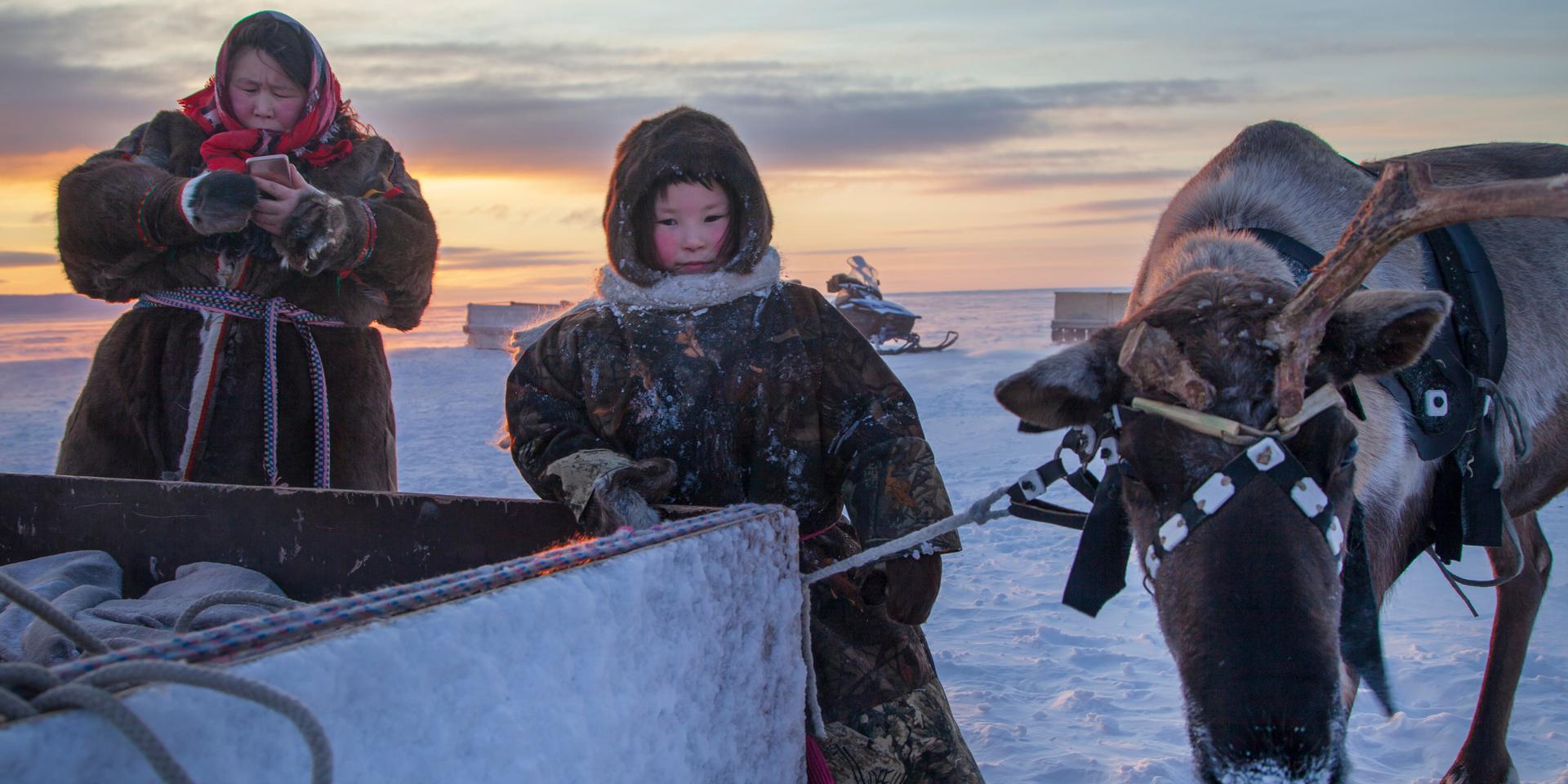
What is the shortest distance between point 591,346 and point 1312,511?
1338 millimetres

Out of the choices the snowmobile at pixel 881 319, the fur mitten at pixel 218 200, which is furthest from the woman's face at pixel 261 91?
the snowmobile at pixel 881 319

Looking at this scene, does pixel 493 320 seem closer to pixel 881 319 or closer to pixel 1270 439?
pixel 881 319

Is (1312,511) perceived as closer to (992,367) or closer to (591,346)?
(591,346)

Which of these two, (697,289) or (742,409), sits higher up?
(697,289)

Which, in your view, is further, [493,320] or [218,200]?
[493,320]

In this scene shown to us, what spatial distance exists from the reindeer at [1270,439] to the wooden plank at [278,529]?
106 cm

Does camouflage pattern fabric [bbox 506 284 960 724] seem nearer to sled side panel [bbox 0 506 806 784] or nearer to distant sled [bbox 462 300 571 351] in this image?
sled side panel [bbox 0 506 806 784]

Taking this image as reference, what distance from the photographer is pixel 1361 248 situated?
1.81m

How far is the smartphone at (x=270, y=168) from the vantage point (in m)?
2.50

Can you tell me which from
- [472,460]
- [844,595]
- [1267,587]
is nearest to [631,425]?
[844,595]

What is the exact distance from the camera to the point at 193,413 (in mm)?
2688

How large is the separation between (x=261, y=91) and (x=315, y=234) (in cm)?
50

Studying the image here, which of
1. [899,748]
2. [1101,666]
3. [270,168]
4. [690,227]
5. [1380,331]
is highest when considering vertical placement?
[270,168]

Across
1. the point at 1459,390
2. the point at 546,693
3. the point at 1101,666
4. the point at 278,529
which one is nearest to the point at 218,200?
the point at 278,529
